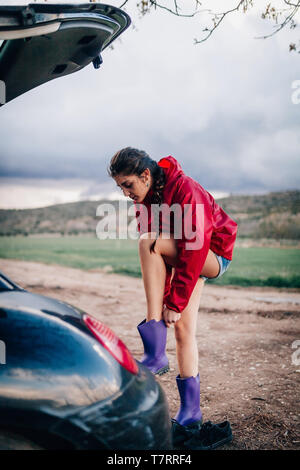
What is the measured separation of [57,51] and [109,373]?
68.4 inches

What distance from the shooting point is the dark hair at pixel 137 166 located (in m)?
2.33

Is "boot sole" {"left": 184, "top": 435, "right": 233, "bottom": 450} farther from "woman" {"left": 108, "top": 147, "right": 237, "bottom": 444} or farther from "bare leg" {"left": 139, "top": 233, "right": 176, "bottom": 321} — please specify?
"bare leg" {"left": 139, "top": 233, "right": 176, "bottom": 321}

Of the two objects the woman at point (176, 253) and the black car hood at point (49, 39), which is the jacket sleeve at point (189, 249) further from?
the black car hood at point (49, 39)

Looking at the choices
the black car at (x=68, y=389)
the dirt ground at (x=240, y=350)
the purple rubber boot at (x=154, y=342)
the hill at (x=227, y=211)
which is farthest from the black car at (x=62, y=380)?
the hill at (x=227, y=211)

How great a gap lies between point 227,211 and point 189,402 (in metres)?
28.7

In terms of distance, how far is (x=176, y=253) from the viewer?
7.53 feet

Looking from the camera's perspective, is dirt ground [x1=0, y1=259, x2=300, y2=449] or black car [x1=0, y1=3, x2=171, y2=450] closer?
black car [x1=0, y1=3, x2=171, y2=450]

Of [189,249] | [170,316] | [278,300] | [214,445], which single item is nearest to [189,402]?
[214,445]

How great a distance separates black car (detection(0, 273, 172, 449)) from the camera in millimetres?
1266

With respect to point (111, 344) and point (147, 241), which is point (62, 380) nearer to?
point (111, 344)

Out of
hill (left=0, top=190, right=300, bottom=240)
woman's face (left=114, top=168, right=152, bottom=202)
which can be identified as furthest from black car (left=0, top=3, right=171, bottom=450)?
hill (left=0, top=190, right=300, bottom=240)

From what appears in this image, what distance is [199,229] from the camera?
2.15 meters
